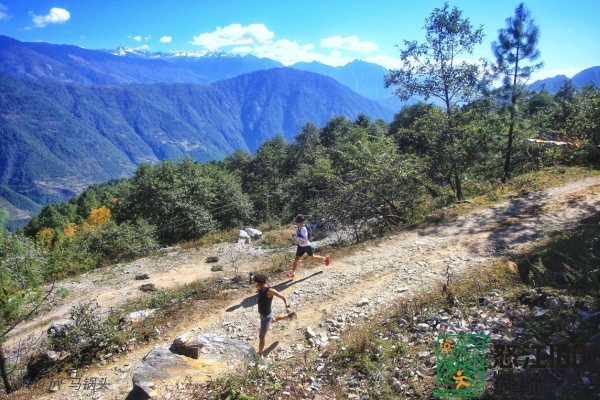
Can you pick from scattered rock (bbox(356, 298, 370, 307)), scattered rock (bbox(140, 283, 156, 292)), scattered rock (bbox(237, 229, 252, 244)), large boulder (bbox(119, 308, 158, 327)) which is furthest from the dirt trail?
scattered rock (bbox(237, 229, 252, 244))

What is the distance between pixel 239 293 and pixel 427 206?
9.90 meters

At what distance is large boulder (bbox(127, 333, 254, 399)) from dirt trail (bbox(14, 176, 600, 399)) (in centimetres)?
75

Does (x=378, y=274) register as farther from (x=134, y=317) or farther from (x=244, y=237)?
(x=244, y=237)

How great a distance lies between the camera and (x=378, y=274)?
31.4ft

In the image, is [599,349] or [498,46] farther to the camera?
[498,46]

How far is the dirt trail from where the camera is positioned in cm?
755

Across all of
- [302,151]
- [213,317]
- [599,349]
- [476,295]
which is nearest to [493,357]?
[599,349]

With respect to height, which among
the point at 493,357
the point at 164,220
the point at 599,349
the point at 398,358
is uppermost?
the point at 599,349

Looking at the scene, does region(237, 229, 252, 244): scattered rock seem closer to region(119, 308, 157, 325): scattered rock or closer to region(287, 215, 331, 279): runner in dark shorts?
region(287, 215, 331, 279): runner in dark shorts

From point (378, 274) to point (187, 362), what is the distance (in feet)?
18.0

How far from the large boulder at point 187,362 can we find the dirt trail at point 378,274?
75 centimetres

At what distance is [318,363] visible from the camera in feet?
20.8

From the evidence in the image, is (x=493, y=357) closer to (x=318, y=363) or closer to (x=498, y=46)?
(x=318, y=363)

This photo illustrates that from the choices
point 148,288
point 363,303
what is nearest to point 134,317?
point 148,288
